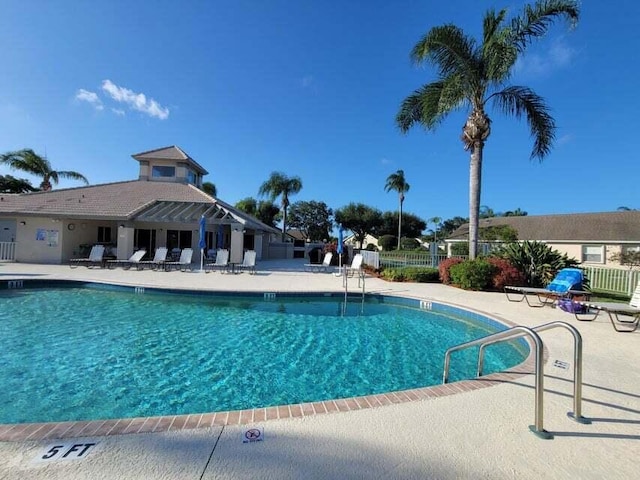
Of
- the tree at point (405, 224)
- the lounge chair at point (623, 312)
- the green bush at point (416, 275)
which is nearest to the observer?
the lounge chair at point (623, 312)

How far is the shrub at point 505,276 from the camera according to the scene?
38.4 ft

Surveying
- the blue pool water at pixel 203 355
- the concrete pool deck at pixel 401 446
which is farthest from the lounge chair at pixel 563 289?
the concrete pool deck at pixel 401 446

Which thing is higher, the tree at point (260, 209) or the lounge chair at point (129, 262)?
the tree at point (260, 209)

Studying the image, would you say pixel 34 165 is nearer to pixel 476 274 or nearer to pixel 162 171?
pixel 162 171

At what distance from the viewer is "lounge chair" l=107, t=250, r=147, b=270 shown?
16484 millimetres

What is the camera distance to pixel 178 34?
464 inches

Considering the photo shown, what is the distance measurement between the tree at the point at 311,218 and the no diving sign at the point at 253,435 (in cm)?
5267

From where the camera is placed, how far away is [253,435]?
2584mm

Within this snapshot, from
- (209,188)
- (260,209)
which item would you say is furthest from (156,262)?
(260,209)

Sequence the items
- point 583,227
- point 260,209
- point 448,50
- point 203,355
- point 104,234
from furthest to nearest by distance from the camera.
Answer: point 260,209 < point 583,227 < point 104,234 < point 448,50 < point 203,355

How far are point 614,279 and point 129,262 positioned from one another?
22.7 m

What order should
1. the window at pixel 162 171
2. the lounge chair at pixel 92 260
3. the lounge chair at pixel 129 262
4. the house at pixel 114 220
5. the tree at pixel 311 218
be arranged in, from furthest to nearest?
the tree at pixel 311 218 → the window at pixel 162 171 → the house at pixel 114 220 → the lounge chair at pixel 92 260 → the lounge chair at pixel 129 262

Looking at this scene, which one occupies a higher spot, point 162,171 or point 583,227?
point 162,171

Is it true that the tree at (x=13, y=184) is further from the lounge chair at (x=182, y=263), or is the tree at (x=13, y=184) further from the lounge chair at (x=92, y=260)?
the lounge chair at (x=182, y=263)
